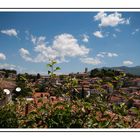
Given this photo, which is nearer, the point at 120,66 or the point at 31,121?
the point at 31,121

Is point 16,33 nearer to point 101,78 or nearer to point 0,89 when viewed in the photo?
point 0,89

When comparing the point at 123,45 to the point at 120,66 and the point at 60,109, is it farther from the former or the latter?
the point at 60,109

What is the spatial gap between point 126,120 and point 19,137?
0.82m

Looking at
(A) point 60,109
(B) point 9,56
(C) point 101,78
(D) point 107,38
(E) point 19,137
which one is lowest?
(E) point 19,137

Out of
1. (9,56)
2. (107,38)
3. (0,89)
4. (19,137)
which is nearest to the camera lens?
(19,137)

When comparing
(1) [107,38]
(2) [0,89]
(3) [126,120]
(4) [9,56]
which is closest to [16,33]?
(4) [9,56]

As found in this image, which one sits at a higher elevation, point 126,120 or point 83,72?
point 83,72

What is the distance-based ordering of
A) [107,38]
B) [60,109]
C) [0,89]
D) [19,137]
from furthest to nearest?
1. [107,38]
2. [0,89]
3. [60,109]
4. [19,137]

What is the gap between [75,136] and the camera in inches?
97.0

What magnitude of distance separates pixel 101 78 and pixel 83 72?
176 mm

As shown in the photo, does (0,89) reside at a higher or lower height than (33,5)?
lower

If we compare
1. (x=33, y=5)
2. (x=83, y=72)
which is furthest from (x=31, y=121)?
(x=33, y=5)

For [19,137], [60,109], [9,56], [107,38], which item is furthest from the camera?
[107,38]

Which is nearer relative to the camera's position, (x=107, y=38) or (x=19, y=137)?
(x=19, y=137)
